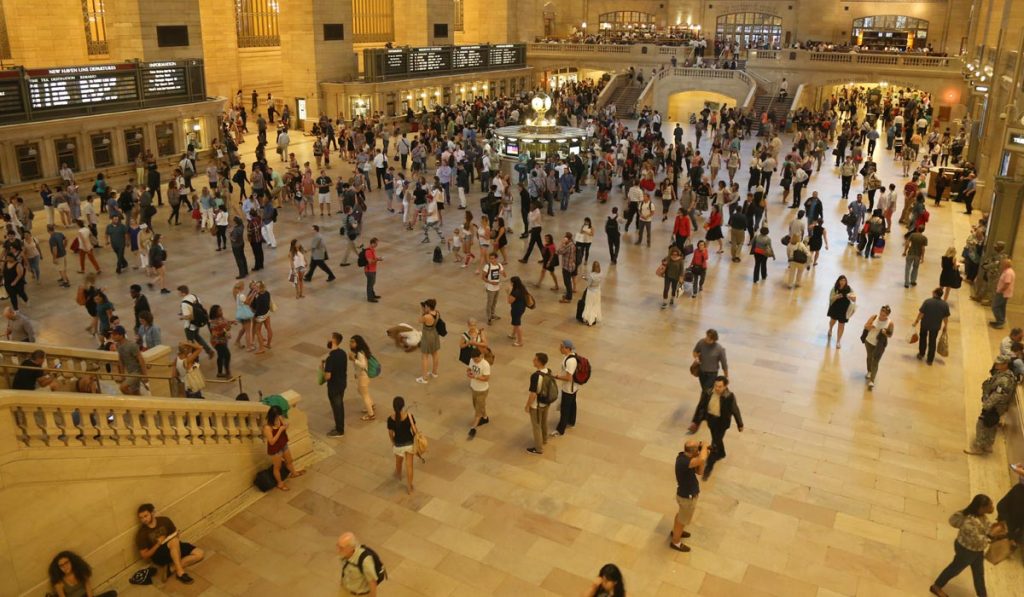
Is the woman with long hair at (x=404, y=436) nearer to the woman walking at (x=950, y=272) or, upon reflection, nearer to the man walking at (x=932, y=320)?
the man walking at (x=932, y=320)

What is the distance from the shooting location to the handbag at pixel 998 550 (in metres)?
6.87

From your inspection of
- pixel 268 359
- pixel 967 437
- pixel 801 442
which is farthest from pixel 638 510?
pixel 268 359

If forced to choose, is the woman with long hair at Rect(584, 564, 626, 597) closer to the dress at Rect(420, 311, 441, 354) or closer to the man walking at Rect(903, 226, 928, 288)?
the dress at Rect(420, 311, 441, 354)

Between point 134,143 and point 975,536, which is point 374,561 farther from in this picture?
point 134,143

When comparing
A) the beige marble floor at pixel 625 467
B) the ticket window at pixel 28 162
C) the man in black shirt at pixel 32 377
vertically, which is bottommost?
the beige marble floor at pixel 625 467

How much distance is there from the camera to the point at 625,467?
9211 mm

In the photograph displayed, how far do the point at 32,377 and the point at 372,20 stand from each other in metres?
37.5

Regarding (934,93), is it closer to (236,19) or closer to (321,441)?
(236,19)

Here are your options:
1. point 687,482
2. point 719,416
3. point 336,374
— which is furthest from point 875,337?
point 336,374

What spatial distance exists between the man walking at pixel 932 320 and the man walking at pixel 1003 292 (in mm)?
2107

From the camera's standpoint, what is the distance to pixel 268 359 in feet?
39.4

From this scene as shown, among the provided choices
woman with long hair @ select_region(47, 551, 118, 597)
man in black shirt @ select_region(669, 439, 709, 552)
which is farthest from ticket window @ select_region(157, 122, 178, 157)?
man in black shirt @ select_region(669, 439, 709, 552)

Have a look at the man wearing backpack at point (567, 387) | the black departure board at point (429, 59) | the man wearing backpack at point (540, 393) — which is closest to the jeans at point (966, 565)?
the man wearing backpack at point (540, 393)

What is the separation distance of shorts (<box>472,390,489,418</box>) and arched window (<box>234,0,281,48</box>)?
31800mm
